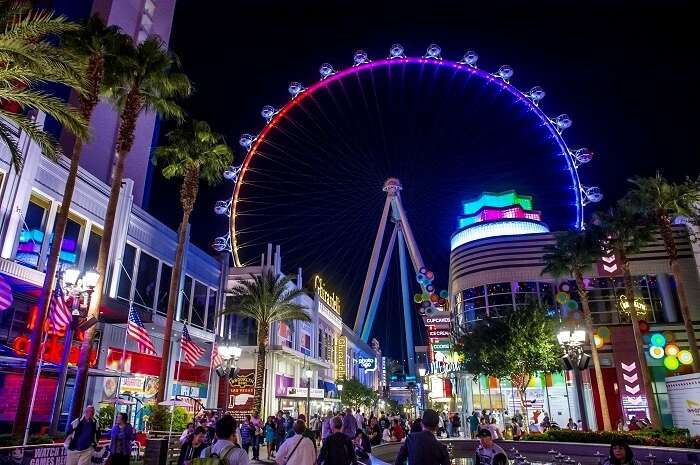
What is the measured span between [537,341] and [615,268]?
62.5 feet

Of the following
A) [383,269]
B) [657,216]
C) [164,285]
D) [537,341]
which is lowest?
[537,341]

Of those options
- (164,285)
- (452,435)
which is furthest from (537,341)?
(164,285)

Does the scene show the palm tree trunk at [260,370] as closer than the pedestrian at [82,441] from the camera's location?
No

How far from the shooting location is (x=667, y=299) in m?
49.6

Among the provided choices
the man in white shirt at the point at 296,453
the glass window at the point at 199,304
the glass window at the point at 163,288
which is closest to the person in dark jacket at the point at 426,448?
the man in white shirt at the point at 296,453

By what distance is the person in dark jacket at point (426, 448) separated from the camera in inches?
265

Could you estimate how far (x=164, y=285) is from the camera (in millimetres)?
34406

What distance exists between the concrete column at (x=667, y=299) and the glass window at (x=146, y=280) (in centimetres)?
4397

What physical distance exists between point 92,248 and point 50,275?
10.6 m

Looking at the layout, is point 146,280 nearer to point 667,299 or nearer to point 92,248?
point 92,248

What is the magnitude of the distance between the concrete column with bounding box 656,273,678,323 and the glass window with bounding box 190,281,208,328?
4065 centimetres

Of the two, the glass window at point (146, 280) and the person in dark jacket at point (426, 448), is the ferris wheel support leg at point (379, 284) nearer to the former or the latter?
the glass window at point (146, 280)

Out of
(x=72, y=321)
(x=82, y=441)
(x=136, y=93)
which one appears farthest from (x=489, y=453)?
(x=136, y=93)

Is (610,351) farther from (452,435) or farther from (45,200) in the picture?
(45,200)
